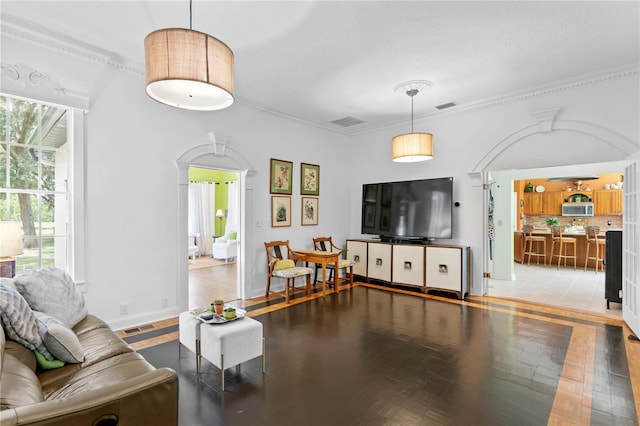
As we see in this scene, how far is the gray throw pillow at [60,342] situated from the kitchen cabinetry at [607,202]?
472 inches

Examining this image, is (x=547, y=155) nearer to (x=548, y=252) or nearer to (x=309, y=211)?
(x=309, y=211)

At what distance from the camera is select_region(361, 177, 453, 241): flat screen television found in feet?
19.0

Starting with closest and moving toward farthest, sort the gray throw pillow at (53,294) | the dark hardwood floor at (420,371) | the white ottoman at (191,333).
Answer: the dark hardwood floor at (420,371), the gray throw pillow at (53,294), the white ottoman at (191,333)

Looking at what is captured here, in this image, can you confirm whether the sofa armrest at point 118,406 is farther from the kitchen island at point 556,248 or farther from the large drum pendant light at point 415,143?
the kitchen island at point 556,248

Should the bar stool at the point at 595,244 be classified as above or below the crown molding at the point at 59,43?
below

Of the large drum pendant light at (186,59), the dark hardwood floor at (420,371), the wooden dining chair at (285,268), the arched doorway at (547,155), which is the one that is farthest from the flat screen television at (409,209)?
the large drum pendant light at (186,59)

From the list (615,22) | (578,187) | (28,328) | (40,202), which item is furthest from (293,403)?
(578,187)

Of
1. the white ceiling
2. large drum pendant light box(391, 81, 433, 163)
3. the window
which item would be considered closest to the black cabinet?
the white ceiling

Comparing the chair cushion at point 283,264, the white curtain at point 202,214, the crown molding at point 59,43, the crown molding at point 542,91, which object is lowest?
the chair cushion at point 283,264

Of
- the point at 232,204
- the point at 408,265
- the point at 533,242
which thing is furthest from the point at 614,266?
the point at 232,204

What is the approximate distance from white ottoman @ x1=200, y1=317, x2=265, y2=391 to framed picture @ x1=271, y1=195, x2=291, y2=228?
3.02m

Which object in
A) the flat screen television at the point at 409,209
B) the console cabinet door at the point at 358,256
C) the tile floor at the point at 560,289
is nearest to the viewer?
Answer: the tile floor at the point at 560,289

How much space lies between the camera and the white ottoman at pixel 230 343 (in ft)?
8.90

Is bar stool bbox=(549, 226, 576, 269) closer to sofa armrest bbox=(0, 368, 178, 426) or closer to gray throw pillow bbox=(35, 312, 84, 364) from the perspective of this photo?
sofa armrest bbox=(0, 368, 178, 426)
